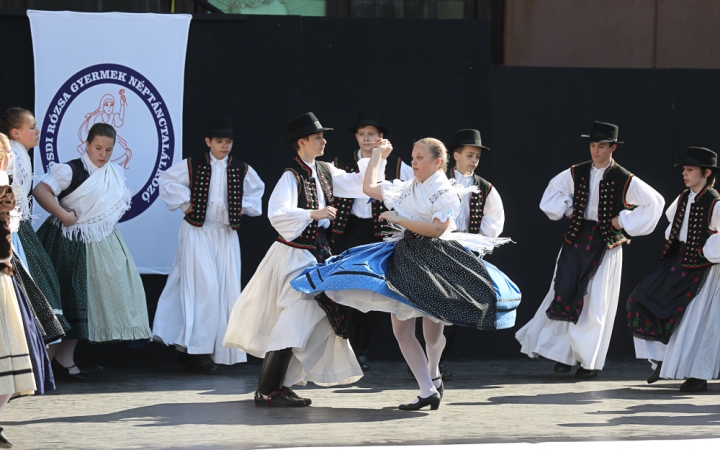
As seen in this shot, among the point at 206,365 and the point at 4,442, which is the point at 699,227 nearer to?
the point at 206,365

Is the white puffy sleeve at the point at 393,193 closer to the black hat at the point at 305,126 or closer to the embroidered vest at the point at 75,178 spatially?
the black hat at the point at 305,126

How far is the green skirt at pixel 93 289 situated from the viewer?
21.4ft

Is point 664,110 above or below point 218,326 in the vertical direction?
above

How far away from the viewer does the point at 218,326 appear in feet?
22.8

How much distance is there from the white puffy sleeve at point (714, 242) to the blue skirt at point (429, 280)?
143 centimetres

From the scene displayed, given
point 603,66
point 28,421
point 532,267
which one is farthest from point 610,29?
point 28,421

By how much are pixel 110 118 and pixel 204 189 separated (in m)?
0.87

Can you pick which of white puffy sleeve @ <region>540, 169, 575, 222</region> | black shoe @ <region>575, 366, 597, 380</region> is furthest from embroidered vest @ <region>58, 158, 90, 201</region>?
black shoe @ <region>575, 366, 597, 380</region>

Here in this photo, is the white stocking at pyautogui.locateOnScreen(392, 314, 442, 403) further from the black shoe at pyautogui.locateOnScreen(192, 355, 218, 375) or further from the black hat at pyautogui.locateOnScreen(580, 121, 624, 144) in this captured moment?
the black hat at pyautogui.locateOnScreen(580, 121, 624, 144)

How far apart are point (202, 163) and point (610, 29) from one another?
12.2 ft

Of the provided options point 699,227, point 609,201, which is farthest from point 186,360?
point 699,227

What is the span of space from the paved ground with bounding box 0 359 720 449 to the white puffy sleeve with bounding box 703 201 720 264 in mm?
799

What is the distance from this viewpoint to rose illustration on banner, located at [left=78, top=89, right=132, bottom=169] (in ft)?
23.4

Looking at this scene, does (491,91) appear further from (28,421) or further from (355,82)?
(28,421)
